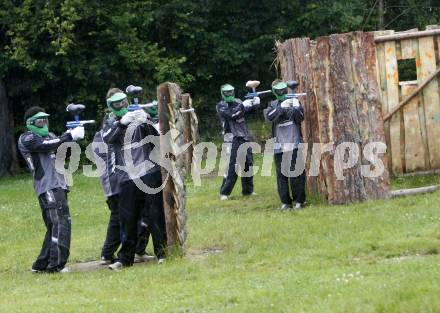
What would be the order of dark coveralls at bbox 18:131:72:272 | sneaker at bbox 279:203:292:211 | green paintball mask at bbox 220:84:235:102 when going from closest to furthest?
dark coveralls at bbox 18:131:72:272, sneaker at bbox 279:203:292:211, green paintball mask at bbox 220:84:235:102

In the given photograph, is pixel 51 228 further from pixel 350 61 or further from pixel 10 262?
pixel 350 61

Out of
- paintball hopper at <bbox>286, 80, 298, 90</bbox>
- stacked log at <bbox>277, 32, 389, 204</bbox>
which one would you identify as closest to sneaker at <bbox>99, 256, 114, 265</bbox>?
stacked log at <bbox>277, 32, 389, 204</bbox>

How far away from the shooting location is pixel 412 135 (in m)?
16.0

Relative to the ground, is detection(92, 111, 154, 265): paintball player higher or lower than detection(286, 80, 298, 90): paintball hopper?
lower

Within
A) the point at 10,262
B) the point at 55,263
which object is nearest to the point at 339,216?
the point at 55,263

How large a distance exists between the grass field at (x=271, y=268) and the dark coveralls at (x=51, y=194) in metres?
0.40

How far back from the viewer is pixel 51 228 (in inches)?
493

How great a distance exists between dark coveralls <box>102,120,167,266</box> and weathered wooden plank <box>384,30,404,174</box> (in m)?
5.27

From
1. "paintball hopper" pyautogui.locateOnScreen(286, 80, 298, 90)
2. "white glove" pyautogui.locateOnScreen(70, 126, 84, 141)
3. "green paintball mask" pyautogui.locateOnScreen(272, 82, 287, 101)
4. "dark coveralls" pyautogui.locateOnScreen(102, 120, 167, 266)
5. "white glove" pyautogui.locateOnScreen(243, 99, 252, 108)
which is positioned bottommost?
"dark coveralls" pyautogui.locateOnScreen(102, 120, 167, 266)

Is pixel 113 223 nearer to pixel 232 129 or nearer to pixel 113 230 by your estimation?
pixel 113 230

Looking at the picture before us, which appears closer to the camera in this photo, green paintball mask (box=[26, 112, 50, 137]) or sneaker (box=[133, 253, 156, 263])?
green paintball mask (box=[26, 112, 50, 137])

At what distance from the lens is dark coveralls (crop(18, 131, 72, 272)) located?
12.4 m

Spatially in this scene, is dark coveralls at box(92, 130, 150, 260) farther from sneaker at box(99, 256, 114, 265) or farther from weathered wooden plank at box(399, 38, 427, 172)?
weathered wooden plank at box(399, 38, 427, 172)

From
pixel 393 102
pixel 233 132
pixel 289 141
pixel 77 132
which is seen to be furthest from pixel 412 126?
pixel 77 132
